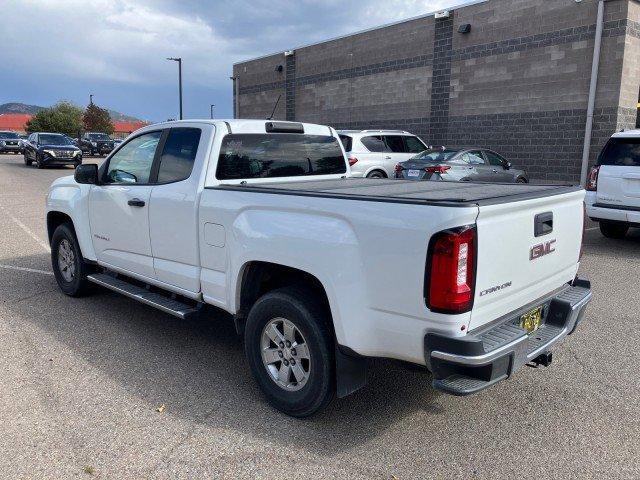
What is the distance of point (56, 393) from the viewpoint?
3.82 m

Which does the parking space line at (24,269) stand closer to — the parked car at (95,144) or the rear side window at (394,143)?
the rear side window at (394,143)

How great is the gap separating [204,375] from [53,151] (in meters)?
24.3

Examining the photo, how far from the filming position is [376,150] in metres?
15.3

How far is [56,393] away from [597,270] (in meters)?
6.69

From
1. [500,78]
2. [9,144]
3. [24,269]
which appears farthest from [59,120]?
[24,269]

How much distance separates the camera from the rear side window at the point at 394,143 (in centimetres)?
1569

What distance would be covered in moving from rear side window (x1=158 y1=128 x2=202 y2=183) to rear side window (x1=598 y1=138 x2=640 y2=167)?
7.01 meters

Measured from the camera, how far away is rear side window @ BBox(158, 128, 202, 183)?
14.2 feet

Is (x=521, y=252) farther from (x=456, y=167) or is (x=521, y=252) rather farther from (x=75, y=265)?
(x=456, y=167)

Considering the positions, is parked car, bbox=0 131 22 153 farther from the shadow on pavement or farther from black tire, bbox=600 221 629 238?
→ black tire, bbox=600 221 629 238

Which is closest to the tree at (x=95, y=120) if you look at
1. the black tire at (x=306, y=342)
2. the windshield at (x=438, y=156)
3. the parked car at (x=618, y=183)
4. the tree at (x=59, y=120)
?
the tree at (x=59, y=120)

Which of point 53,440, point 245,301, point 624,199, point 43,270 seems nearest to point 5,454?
point 53,440

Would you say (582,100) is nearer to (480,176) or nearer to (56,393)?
(480,176)

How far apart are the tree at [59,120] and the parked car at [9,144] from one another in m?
30.0
